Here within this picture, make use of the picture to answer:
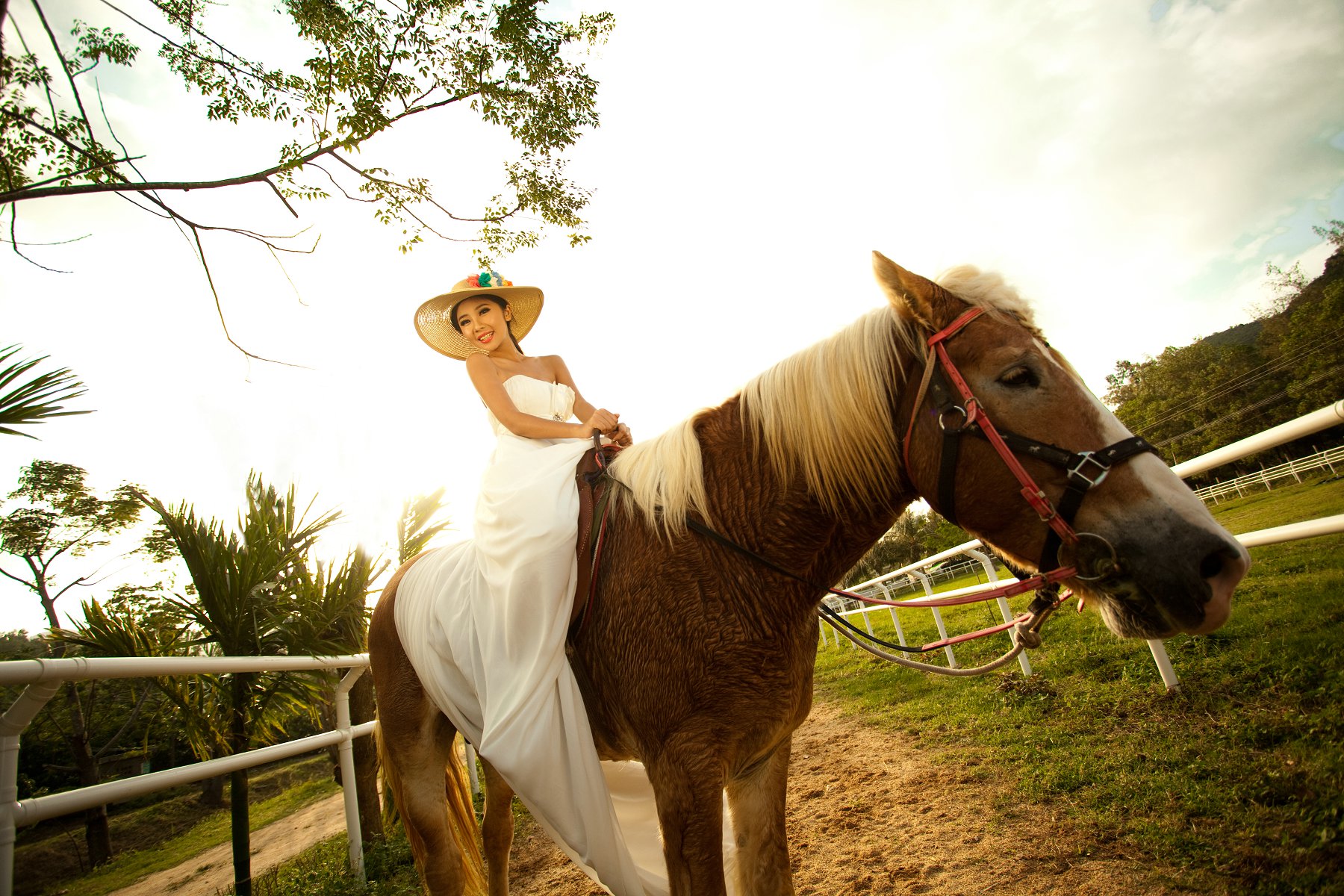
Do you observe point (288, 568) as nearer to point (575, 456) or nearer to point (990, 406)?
point (575, 456)

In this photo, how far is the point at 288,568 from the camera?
4695 millimetres

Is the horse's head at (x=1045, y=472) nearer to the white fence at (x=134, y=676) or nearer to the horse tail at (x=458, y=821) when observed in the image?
the white fence at (x=134, y=676)

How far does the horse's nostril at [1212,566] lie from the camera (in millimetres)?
1411

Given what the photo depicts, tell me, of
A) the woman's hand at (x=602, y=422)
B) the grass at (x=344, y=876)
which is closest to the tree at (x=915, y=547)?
the grass at (x=344, y=876)

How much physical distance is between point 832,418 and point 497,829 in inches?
118

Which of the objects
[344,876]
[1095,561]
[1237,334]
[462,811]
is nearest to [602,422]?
[1095,561]

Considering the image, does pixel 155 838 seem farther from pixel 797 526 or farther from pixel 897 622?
pixel 797 526

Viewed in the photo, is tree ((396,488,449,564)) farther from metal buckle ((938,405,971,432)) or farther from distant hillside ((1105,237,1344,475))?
distant hillside ((1105,237,1344,475))

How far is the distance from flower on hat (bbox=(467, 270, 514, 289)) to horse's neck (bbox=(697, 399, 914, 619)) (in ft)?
6.37

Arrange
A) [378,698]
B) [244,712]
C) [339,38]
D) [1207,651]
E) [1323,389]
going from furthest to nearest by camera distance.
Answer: [1323,389], [339,38], [244,712], [1207,651], [378,698]

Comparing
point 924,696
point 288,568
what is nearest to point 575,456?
point 288,568

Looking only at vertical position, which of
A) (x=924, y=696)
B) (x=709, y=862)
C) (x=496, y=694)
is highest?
(x=496, y=694)

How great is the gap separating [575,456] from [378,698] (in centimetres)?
182

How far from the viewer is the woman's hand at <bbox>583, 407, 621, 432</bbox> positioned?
2.44m
